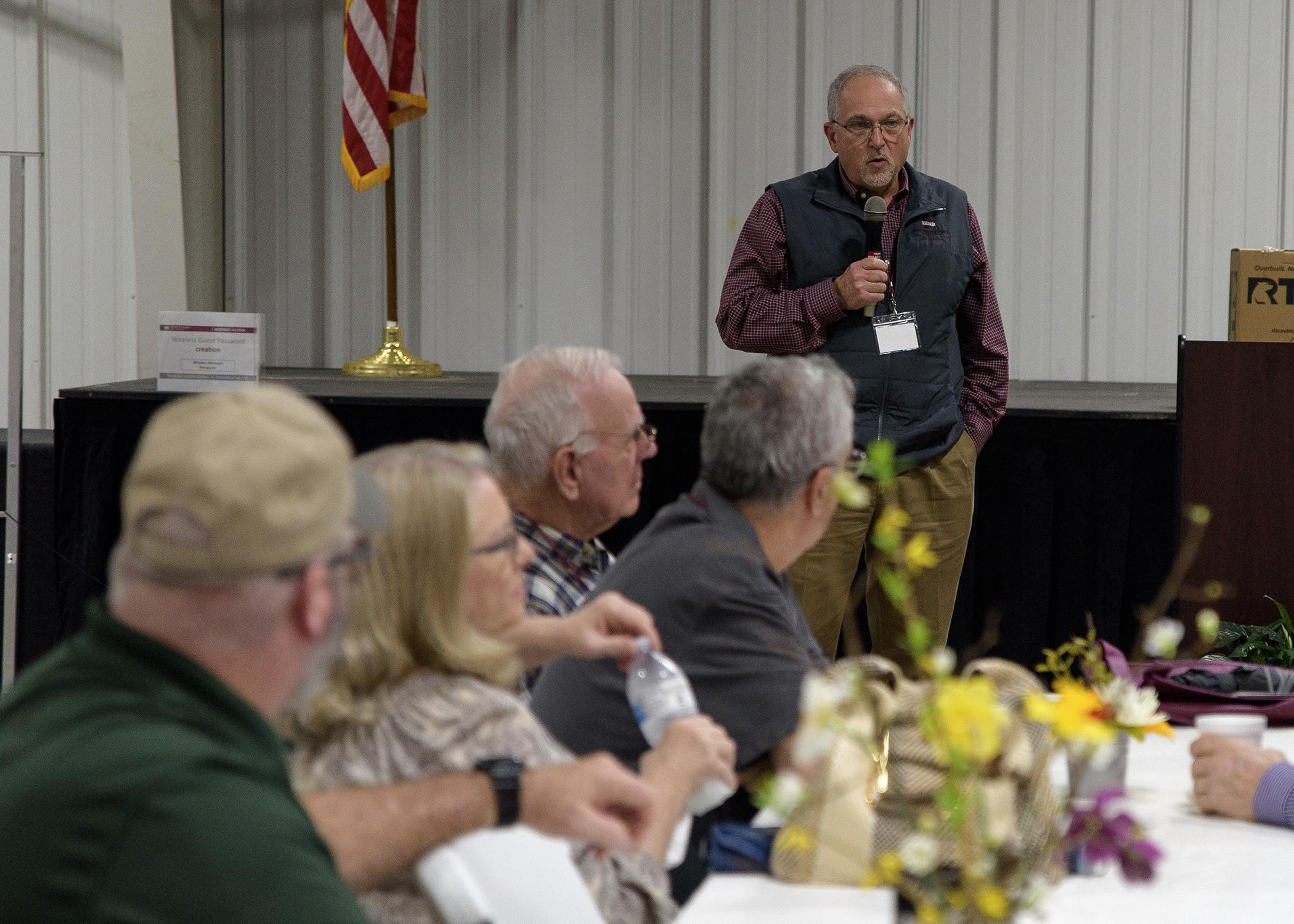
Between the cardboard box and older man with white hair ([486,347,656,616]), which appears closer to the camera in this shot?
older man with white hair ([486,347,656,616])

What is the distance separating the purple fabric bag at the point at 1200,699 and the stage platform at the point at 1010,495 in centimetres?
196

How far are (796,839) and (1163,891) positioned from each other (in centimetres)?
58

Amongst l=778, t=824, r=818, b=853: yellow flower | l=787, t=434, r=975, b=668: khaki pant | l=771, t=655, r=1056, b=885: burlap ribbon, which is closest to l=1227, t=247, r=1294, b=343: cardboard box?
l=787, t=434, r=975, b=668: khaki pant

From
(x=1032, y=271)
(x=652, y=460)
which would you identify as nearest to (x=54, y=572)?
(x=652, y=460)

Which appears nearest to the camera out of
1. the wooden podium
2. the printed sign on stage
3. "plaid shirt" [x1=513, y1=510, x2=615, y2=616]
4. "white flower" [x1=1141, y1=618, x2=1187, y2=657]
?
"white flower" [x1=1141, y1=618, x2=1187, y2=657]

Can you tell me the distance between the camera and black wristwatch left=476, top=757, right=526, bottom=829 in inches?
47.2

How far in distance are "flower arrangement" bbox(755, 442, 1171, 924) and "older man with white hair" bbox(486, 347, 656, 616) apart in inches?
43.3

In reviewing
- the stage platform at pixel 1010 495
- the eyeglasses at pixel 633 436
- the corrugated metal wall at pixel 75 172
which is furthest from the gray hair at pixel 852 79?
the corrugated metal wall at pixel 75 172

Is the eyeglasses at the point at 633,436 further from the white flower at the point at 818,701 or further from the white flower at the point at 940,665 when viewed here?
the white flower at the point at 940,665

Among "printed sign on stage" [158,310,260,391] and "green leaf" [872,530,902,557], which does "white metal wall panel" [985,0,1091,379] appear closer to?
"printed sign on stage" [158,310,260,391]

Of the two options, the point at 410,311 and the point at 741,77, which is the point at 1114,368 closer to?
the point at 741,77

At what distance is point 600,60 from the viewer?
638 cm

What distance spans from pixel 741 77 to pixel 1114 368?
198 cm

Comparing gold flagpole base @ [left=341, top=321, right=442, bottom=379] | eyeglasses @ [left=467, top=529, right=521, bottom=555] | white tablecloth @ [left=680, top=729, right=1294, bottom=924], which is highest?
gold flagpole base @ [left=341, top=321, right=442, bottom=379]
